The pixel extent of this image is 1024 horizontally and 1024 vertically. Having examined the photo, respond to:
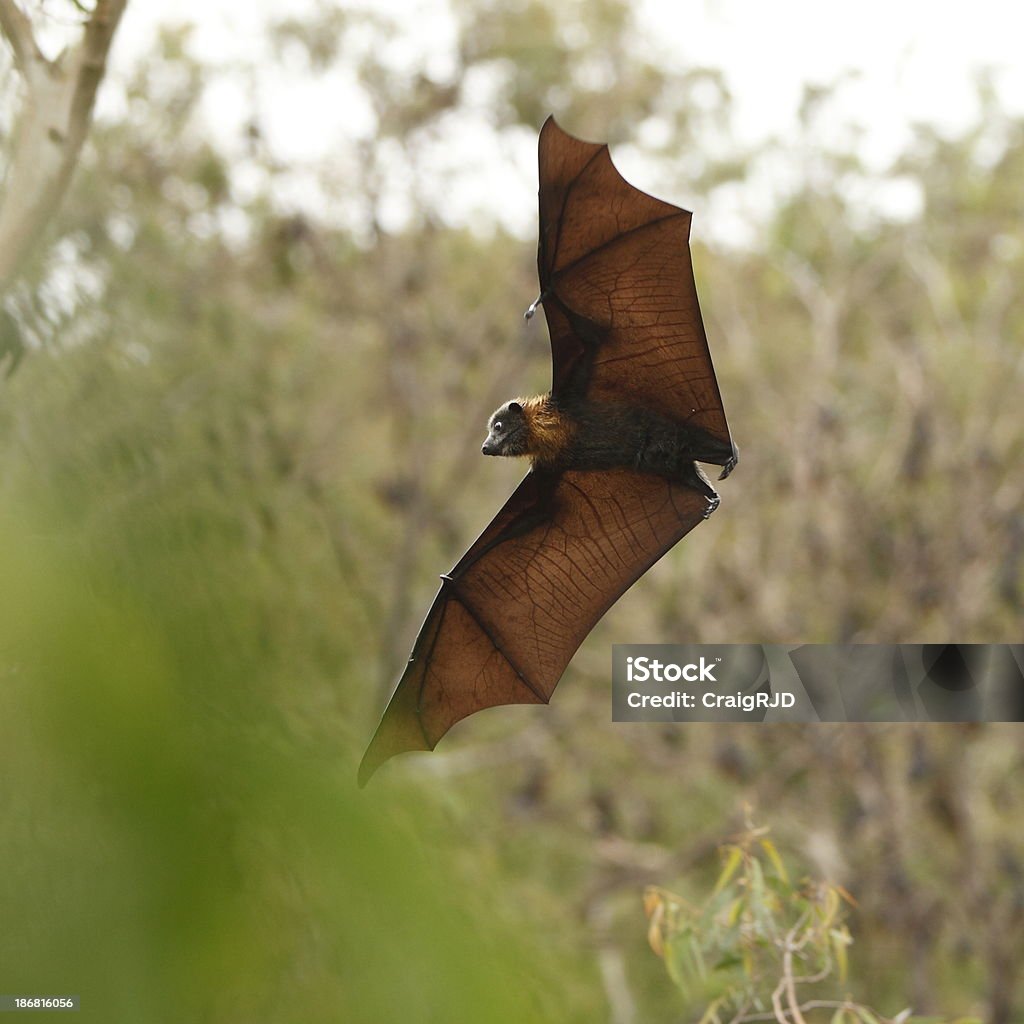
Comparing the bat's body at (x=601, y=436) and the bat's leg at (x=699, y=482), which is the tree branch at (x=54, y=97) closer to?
the bat's body at (x=601, y=436)

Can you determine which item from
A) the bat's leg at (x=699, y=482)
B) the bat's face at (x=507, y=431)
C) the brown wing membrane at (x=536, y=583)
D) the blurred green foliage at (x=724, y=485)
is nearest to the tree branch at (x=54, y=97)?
the bat's face at (x=507, y=431)

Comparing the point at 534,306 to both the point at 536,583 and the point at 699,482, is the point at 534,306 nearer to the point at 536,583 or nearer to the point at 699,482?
the point at 699,482

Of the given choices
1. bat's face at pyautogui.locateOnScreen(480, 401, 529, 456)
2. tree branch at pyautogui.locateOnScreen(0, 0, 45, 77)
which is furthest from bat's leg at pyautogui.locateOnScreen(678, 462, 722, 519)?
tree branch at pyautogui.locateOnScreen(0, 0, 45, 77)

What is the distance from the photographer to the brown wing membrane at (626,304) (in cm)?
216

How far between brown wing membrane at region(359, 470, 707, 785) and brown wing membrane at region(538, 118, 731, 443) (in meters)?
0.27

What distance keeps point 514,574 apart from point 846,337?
9285 millimetres

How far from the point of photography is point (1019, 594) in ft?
28.4

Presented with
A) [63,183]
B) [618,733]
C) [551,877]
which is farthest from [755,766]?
[63,183]

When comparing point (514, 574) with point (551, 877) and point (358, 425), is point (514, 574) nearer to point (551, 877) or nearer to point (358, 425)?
point (551, 877)

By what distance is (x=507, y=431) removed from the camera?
7.24 ft

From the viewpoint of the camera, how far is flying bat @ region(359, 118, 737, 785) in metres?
2.16

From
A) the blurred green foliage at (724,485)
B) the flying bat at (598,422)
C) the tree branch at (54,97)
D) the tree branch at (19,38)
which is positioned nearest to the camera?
the flying bat at (598,422)

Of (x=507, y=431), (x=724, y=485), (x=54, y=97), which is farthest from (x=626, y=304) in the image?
(x=724, y=485)

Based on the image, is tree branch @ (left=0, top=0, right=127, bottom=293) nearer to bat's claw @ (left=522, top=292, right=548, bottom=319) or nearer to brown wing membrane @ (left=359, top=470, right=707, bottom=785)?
bat's claw @ (left=522, top=292, right=548, bottom=319)
